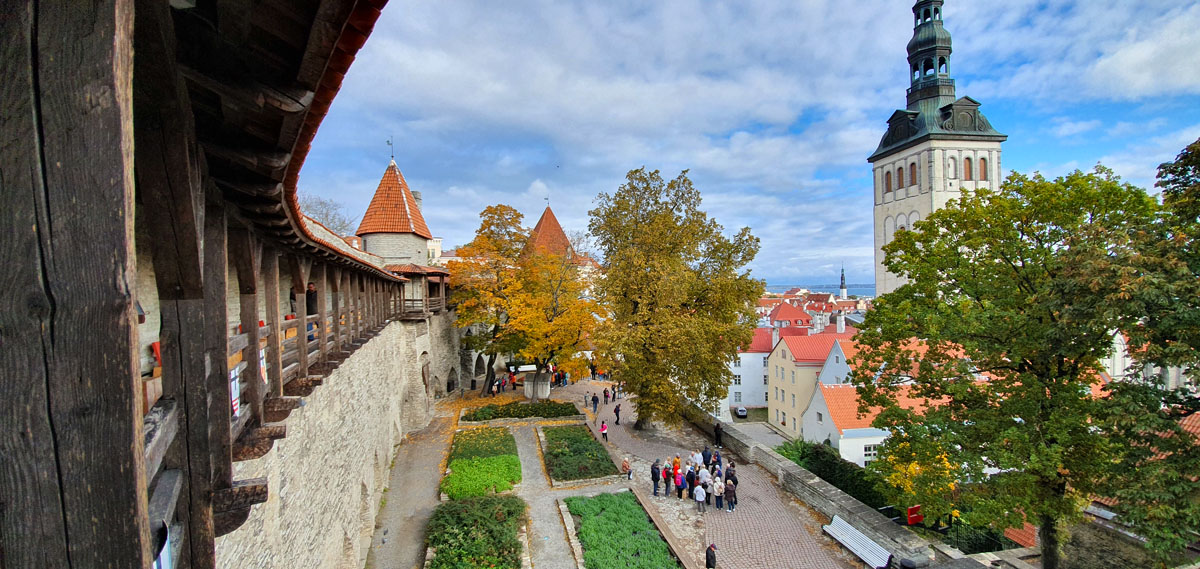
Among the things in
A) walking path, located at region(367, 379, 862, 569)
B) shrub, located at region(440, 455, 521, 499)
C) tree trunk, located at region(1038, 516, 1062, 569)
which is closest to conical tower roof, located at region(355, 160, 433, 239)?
walking path, located at region(367, 379, 862, 569)

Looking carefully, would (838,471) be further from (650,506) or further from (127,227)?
(127,227)

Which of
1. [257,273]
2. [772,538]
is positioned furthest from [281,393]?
[772,538]

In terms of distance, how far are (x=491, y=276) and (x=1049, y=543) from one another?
17.1 m

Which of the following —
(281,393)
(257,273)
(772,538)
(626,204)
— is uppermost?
(626,204)

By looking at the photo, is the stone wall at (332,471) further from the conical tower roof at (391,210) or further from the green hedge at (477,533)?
the conical tower roof at (391,210)

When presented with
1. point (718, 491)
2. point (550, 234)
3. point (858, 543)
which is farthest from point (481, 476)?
point (550, 234)

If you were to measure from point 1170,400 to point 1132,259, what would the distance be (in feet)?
6.78

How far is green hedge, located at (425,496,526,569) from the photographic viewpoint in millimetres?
8852

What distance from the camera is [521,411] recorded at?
18.4m

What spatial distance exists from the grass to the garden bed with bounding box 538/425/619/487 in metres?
21.2

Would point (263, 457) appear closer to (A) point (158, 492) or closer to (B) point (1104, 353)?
(A) point (158, 492)

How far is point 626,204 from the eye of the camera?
1784 centimetres

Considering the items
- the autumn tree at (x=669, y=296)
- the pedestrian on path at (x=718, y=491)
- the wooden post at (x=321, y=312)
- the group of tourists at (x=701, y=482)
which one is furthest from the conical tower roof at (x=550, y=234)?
the wooden post at (x=321, y=312)

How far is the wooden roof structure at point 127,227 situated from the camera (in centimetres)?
105
